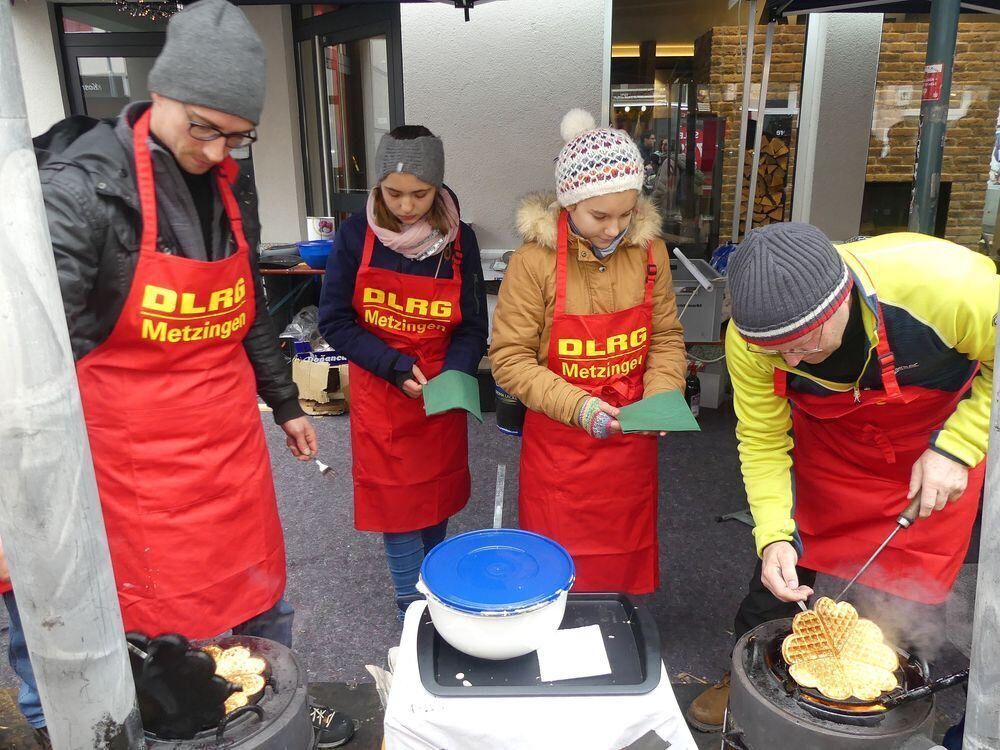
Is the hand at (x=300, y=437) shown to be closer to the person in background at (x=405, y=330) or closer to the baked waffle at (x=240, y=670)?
the person in background at (x=405, y=330)

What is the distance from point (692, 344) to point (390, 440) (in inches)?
128

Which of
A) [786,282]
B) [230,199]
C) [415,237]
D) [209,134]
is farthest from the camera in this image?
[415,237]

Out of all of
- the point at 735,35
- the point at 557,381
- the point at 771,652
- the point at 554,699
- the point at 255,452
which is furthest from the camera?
the point at 735,35

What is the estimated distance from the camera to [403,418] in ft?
8.52

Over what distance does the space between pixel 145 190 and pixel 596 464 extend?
1512 millimetres

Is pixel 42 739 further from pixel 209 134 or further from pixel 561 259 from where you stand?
pixel 561 259

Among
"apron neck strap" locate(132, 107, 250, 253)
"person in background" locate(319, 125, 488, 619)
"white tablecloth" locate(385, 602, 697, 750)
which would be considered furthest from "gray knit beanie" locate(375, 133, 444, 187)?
"white tablecloth" locate(385, 602, 697, 750)

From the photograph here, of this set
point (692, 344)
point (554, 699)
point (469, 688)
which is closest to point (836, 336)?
point (554, 699)

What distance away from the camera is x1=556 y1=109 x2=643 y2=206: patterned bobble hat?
212 cm

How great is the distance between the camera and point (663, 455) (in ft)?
15.1

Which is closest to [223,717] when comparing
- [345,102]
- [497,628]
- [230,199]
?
[497,628]

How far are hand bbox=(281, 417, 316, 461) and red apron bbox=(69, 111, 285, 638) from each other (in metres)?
0.23

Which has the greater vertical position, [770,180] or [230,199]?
[230,199]

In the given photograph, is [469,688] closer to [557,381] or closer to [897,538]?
[557,381]
